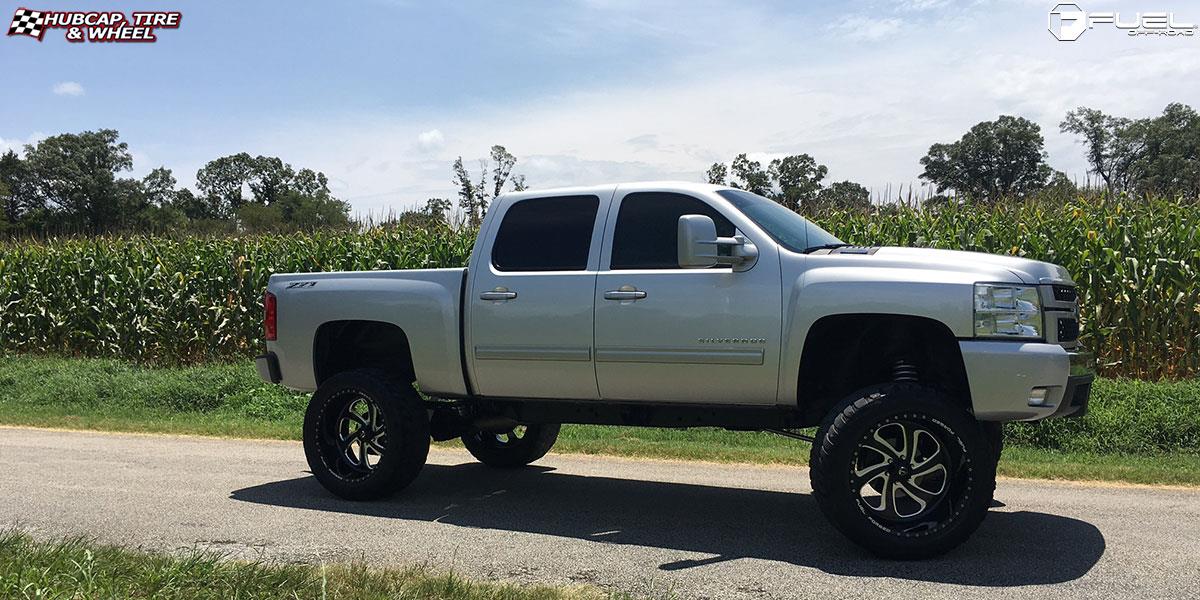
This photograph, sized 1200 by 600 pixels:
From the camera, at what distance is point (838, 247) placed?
7.23 metres

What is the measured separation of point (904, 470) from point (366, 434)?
401 cm

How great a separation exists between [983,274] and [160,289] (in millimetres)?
16415

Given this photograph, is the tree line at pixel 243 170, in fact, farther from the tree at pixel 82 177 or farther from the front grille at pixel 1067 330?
the front grille at pixel 1067 330

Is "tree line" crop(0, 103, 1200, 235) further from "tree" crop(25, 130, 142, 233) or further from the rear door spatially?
the rear door

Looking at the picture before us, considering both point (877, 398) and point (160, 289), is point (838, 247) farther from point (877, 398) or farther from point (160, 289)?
point (160, 289)

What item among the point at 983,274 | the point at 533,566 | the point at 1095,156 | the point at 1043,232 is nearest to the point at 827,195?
the point at 1043,232

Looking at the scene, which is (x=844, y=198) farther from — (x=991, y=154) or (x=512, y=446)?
(x=991, y=154)

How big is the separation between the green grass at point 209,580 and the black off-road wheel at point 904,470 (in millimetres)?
1661

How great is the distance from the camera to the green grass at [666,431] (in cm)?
984

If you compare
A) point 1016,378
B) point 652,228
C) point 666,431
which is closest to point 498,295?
point 652,228

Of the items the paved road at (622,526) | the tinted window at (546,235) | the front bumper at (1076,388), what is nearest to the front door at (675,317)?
the tinted window at (546,235)

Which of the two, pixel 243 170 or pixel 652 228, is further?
pixel 243 170

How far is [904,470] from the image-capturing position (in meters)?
6.19

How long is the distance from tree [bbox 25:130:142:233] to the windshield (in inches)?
3443
